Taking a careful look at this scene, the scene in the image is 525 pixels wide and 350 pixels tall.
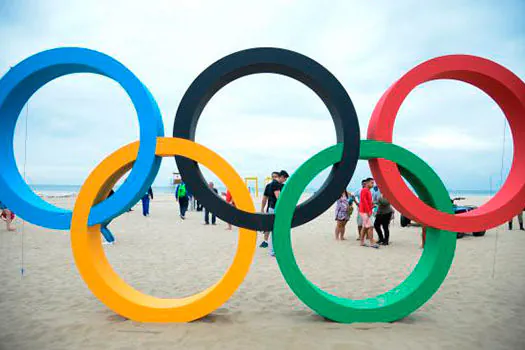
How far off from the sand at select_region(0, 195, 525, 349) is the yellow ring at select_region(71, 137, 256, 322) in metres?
0.19

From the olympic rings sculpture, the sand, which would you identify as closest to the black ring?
the olympic rings sculpture

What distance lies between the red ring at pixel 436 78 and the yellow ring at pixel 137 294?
6.64 feet

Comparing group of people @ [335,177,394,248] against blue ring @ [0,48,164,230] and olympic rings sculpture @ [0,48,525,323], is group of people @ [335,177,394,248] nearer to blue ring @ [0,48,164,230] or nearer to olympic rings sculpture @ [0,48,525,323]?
olympic rings sculpture @ [0,48,525,323]

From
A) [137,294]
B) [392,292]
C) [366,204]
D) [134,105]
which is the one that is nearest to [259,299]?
[137,294]

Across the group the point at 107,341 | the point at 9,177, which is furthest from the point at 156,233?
the point at 107,341

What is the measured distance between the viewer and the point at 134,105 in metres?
4.92

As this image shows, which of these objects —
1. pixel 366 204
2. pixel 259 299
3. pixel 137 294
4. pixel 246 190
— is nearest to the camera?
pixel 246 190

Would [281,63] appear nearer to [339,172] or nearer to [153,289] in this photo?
[339,172]

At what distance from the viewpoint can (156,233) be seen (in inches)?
488

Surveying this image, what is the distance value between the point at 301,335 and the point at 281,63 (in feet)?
11.4

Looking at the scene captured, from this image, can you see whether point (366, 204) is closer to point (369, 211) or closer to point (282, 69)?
point (369, 211)

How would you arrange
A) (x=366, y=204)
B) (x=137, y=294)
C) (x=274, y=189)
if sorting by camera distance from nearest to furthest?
(x=137, y=294) < (x=274, y=189) < (x=366, y=204)

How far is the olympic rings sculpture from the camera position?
4.71 m

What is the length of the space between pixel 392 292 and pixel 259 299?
199 cm
